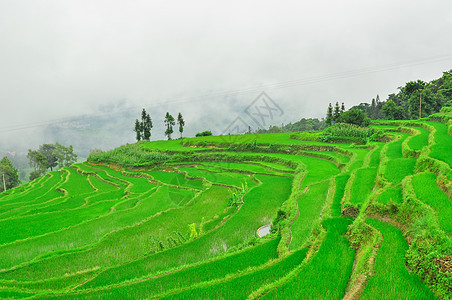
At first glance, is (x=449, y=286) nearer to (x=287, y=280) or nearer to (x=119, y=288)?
(x=287, y=280)

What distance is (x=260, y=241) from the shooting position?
7797 millimetres

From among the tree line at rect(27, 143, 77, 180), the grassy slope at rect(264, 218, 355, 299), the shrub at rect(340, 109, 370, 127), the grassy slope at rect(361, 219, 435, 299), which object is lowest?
the tree line at rect(27, 143, 77, 180)

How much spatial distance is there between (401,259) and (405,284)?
0.72 m

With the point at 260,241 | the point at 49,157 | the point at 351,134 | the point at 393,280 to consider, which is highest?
the point at 351,134

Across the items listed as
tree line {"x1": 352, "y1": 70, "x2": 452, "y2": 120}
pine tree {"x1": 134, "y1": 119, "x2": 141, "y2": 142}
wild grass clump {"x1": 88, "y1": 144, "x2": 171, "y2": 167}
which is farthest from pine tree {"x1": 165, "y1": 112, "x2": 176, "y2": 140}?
tree line {"x1": 352, "y1": 70, "x2": 452, "y2": 120}

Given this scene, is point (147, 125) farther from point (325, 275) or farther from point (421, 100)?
point (325, 275)

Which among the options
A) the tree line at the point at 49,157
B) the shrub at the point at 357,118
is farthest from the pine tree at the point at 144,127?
the shrub at the point at 357,118

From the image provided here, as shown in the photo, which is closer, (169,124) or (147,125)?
(147,125)

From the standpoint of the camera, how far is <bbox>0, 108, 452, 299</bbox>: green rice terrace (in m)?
4.49

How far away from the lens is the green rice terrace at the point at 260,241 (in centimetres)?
449

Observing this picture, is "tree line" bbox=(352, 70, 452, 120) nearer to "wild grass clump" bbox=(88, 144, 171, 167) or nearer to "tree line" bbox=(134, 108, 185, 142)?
"wild grass clump" bbox=(88, 144, 171, 167)

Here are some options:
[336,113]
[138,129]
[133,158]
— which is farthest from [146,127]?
[336,113]

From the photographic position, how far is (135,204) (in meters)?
15.2

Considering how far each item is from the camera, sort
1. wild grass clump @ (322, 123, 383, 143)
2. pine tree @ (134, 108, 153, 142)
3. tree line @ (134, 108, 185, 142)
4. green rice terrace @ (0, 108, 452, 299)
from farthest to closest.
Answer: pine tree @ (134, 108, 153, 142)
tree line @ (134, 108, 185, 142)
wild grass clump @ (322, 123, 383, 143)
green rice terrace @ (0, 108, 452, 299)
